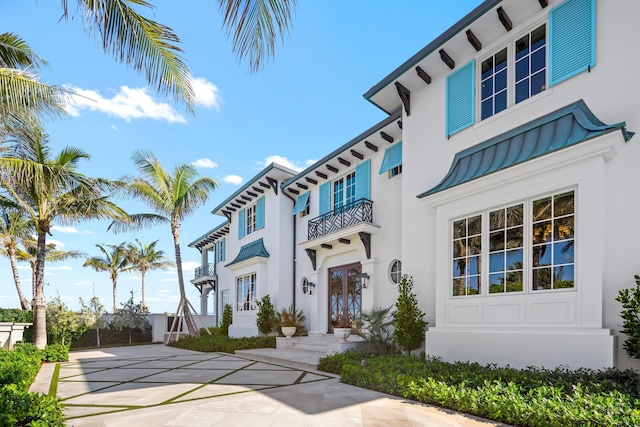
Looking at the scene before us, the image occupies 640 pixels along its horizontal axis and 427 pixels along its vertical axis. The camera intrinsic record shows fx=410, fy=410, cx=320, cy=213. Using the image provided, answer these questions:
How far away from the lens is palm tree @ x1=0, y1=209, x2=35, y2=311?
20.0 metres

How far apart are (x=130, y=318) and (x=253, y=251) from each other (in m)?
9.36

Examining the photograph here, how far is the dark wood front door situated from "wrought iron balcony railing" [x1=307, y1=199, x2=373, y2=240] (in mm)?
1381

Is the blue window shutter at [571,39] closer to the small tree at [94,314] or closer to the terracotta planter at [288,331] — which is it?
the terracotta planter at [288,331]

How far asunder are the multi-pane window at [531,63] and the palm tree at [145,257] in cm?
3400

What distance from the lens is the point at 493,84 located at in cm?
877

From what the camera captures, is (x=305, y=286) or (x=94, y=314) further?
(x=94, y=314)

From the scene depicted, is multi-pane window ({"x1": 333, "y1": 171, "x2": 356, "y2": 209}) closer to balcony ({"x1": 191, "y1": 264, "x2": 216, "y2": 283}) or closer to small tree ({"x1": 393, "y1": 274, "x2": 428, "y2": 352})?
small tree ({"x1": 393, "y1": 274, "x2": 428, "y2": 352})

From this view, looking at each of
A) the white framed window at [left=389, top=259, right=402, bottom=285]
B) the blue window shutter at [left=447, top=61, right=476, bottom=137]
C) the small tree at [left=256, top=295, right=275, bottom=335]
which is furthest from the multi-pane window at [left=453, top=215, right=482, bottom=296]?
the small tree at [left=256, top=295, right=275, bottom=335]

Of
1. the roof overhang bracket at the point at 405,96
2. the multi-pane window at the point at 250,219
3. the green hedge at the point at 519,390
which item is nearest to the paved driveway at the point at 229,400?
the green hedge at the point at 519,390

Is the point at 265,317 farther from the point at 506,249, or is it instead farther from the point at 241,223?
the point at 506,249

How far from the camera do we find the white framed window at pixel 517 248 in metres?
6.89

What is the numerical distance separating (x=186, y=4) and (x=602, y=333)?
7.52 m

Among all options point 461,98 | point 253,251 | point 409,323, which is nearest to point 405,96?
point 461,98

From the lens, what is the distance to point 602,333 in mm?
6125
